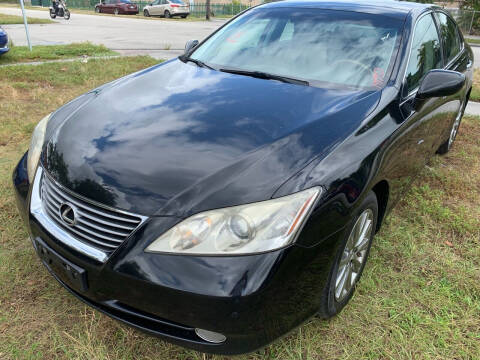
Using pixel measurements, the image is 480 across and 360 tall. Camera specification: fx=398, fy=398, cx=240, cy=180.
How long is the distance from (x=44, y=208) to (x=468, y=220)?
2852mm

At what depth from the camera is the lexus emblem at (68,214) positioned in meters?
1.66

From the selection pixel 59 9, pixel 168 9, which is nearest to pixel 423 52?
pixel 59 9

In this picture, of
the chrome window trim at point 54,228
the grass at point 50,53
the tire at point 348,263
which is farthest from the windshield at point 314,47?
the grass at point 50,53

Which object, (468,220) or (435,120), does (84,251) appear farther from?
(468,220)

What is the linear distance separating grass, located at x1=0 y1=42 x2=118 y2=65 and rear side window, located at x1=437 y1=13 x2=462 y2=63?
6.78m

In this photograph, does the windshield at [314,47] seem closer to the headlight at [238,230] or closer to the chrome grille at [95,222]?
the headlight at [238,230]

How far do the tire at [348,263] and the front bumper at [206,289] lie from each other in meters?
0.13

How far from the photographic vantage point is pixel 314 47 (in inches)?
104

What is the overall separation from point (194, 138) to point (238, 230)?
578 mm

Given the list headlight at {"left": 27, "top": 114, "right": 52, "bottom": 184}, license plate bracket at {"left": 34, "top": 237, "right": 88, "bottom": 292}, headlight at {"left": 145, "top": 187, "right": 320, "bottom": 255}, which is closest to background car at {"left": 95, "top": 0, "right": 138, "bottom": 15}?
headlight at {"left": 27, "top": 114, "right": 52, "bottom": 184}

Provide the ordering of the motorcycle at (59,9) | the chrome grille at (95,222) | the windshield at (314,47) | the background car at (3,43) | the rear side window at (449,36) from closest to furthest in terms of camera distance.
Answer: the chrome grille at (95,222) < the windshield at (314,47) < the rear side window at (449,36) < the background car at (3,43) < the motorcycle at (59,9)

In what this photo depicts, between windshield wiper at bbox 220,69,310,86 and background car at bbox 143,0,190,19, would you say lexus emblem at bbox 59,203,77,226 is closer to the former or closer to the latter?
windshield wiper at bbox 220,69,310,86

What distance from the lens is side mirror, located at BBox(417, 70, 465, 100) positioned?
92.6 inches

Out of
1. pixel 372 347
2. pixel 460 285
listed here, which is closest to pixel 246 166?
pixel 372 347
